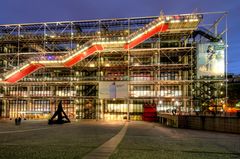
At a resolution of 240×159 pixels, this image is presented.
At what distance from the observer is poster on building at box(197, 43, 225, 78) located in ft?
105

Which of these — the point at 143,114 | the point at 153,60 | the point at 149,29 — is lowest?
the point at 143,114

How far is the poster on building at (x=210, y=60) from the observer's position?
105ft

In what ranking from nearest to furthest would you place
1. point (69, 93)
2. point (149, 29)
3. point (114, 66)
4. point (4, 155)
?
point (4, 155) < point (149, 29) < point (114, 66) < point (69, 93)

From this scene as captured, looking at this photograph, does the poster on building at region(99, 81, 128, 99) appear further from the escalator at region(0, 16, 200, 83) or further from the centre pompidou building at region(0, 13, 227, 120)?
the escalator at region(0, 16, 200, 83)

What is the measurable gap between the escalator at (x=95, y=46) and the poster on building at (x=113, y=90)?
5.07 metres

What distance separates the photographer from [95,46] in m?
31.1

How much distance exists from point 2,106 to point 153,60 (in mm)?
26812

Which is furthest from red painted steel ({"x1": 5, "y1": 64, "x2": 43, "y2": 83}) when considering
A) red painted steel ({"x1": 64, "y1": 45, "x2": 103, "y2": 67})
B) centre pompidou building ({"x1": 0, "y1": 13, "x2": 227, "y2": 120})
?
red painted steel ({"x1": 64, "y1": 45, "x2": 103, "y2": 67})

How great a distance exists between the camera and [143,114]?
3416 centimetres

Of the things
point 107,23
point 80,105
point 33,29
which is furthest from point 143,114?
point 33,29

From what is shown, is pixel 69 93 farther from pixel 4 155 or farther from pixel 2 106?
pixel 4 155

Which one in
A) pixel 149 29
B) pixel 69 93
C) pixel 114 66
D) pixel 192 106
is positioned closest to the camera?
pixel 149 29

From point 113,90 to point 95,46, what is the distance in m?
6.66

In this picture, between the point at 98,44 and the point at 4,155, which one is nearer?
the point at 4,155
